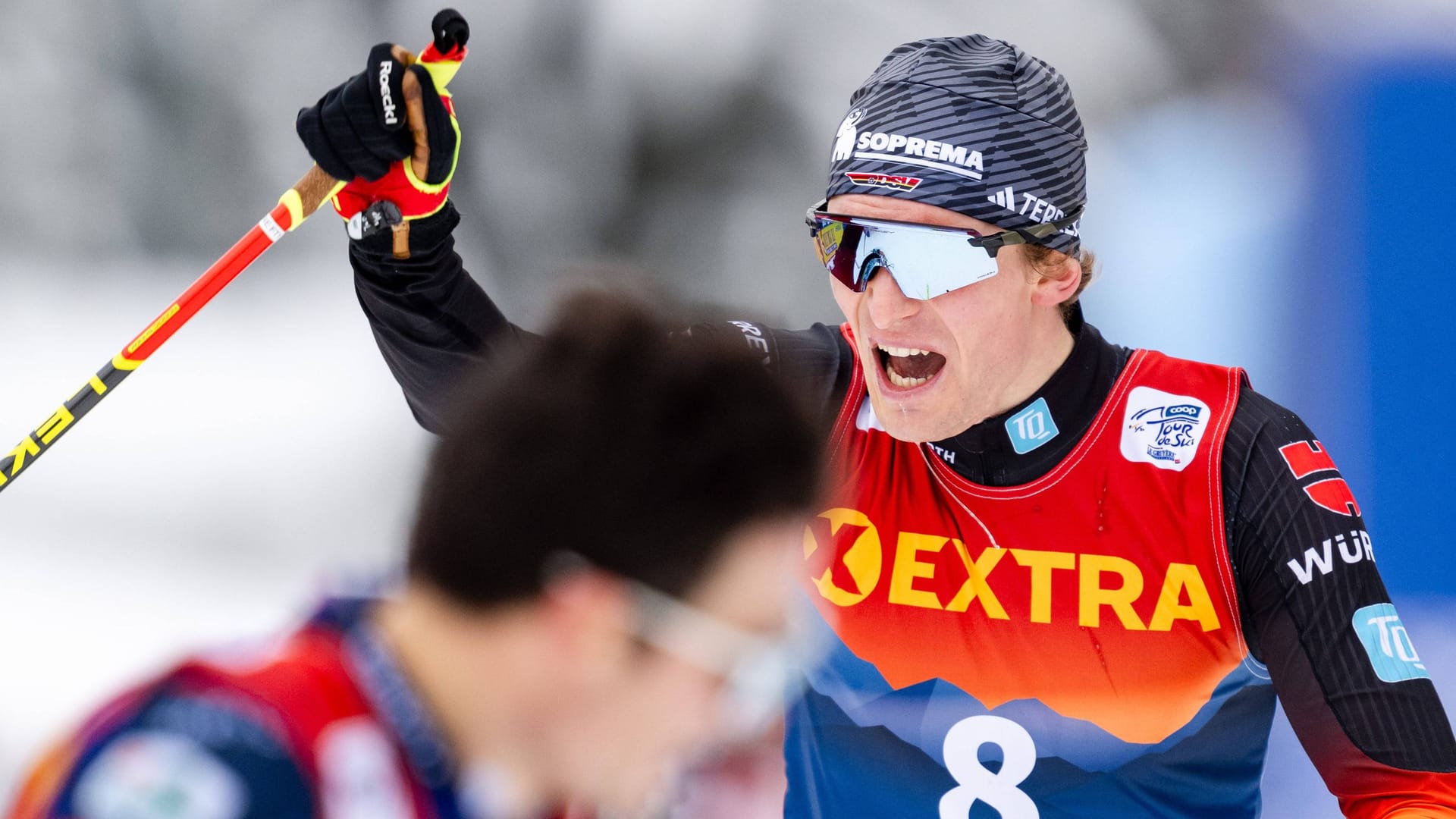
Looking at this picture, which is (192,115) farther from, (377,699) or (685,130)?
(377,699)

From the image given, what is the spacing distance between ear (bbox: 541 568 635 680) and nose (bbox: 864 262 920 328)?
1.19 metres

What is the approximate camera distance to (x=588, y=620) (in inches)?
40.0

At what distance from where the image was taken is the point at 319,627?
3.56 feet

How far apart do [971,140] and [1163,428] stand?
0.57 metres

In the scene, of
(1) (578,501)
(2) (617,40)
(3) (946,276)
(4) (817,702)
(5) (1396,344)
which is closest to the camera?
(1) (578,501)

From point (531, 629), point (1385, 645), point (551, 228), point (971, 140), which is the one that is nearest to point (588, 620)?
point (531, 629)

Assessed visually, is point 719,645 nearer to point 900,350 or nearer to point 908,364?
point 900,350

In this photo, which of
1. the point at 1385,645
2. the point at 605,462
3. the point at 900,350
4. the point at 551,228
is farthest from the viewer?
the point at 551,228

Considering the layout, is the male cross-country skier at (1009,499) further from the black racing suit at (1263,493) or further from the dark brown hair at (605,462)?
the dark brown hair at (605,462)

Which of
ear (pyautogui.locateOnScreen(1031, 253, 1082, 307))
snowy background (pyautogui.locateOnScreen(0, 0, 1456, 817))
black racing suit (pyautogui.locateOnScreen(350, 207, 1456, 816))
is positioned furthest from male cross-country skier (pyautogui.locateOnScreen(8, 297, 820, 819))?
snowy background (pyautogui.locateOnScreen(0, 0, 1456, 817))

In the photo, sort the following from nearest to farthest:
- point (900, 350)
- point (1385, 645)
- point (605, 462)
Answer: point (605, 462)
point (1385, 645)
point (900, 350)

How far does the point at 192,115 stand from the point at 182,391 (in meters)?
0.90

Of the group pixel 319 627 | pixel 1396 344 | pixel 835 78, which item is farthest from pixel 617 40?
pixel 319 627

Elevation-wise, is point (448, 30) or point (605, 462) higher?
point (448, 30)
